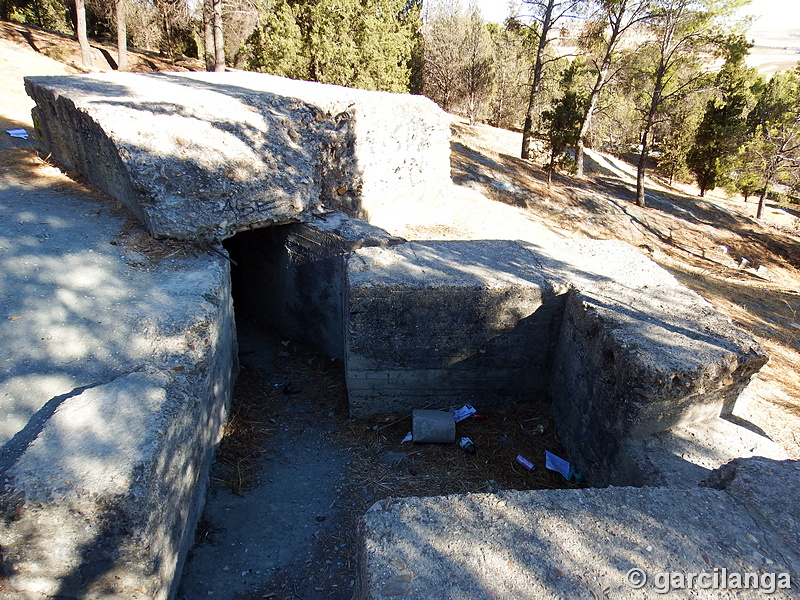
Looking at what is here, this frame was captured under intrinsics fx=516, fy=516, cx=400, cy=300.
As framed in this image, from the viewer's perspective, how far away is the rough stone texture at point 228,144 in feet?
17.1

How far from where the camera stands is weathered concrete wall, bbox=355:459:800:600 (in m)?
2.25

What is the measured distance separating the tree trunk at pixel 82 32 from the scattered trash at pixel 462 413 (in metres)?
16.3

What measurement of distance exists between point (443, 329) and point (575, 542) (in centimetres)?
246

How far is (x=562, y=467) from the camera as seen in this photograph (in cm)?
441

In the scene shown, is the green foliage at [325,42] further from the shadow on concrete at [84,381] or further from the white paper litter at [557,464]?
the white paper litter at [557,464]

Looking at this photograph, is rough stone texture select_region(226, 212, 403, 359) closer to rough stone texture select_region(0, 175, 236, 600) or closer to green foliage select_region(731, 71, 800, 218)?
rough stone texture select_region(0, 175, 236, 600)

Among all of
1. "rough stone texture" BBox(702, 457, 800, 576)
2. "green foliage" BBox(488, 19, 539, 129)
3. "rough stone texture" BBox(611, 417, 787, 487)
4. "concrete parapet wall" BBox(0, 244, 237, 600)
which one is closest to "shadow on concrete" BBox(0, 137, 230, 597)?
"concrete parapet wall" BBox(0, 244, 237, 600)

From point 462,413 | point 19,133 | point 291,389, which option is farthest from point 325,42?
point 462,413

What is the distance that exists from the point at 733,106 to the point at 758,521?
21292 mm

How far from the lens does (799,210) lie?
2647cm

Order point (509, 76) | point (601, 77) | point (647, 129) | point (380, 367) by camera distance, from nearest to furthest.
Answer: point (380, 367), point (647, 129), point (601, 77), point (509, 76)

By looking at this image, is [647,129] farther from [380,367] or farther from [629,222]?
[380,367]

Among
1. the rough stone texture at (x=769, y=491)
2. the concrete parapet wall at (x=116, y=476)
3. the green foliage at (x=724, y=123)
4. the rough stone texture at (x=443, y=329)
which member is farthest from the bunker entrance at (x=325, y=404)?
the green foliage at (x=724, y=123)

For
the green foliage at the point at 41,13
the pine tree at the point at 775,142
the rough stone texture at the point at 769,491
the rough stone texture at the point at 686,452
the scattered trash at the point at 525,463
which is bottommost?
the scattered trash at the point at 525,463
